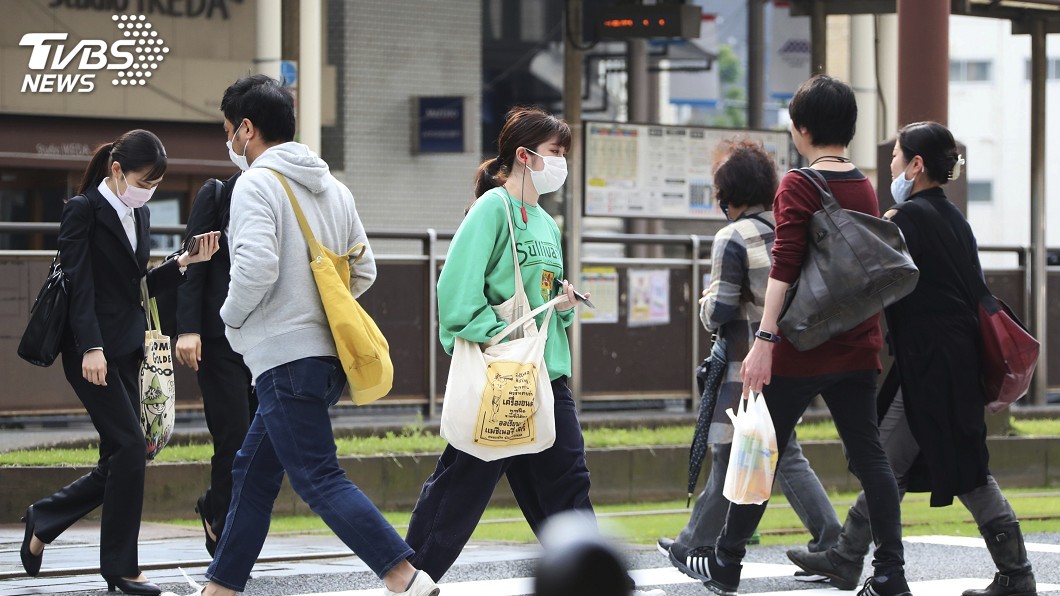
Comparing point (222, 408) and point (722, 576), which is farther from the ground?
point (222, 408)

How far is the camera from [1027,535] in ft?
27.9

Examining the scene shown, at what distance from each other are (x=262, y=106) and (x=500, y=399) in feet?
4.32

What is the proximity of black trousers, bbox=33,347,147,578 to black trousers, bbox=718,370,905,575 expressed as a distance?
247 centimetres

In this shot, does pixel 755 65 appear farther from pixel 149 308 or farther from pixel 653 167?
pixel 149 308

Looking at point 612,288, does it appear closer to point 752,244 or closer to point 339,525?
point 752,244

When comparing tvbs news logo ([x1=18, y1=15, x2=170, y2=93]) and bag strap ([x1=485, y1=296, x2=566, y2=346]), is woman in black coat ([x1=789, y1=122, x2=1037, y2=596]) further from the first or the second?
tvbs news logo ([x1=18, y1=15, x2=170, y2=93])

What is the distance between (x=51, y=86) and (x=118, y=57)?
1.39 m

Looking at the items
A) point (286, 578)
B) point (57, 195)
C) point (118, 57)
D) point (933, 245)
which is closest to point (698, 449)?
point (933, 245)

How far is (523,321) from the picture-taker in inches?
205

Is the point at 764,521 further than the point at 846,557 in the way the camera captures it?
Yes

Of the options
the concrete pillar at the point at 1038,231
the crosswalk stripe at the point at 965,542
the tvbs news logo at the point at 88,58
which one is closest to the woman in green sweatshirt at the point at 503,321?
the crosswalk stripe at the point at 965,542

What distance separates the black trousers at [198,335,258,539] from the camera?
20.9ft

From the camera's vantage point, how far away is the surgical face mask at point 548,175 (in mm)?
5406

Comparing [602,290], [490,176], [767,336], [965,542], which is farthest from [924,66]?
[602,290]
